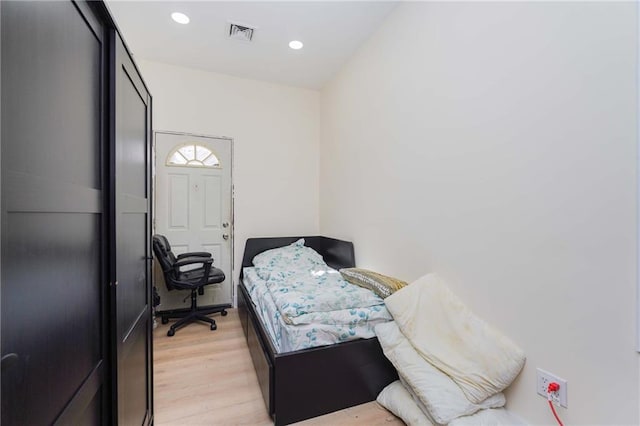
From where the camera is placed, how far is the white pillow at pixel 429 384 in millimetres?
1406

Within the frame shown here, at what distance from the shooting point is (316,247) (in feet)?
12.2

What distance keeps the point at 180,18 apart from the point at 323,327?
110 inches

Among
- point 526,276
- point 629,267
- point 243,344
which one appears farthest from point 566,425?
point 243,344

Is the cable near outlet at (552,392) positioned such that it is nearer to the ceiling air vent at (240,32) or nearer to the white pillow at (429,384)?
the white pillow at (429,384)

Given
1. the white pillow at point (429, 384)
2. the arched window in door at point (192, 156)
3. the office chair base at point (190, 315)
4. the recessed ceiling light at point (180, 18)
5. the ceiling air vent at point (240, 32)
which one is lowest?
the office chair base at point (190, 315)

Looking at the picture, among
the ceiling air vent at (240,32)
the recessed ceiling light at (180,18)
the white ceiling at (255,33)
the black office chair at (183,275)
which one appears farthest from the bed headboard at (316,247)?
the recessed ceiling light at (180,18)

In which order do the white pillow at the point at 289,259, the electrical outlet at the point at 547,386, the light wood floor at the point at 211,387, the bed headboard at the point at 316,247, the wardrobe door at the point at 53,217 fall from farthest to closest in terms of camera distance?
the bed headboard at the point at 316,247, the white pillow at the point at 289,259, the light wood floor at the point at 211,387, the electrical outlet at the point at 547,386, the wardrobe door at the point at 53,217

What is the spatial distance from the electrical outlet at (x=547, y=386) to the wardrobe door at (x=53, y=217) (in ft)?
6.01

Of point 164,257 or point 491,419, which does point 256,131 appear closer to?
point 164,257

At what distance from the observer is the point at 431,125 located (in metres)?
2.03

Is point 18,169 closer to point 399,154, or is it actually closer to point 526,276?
point 526,276

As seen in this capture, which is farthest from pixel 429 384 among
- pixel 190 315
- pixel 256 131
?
pixel 256 131

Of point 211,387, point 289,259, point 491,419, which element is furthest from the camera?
point 289,259

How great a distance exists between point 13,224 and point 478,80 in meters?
2.06
